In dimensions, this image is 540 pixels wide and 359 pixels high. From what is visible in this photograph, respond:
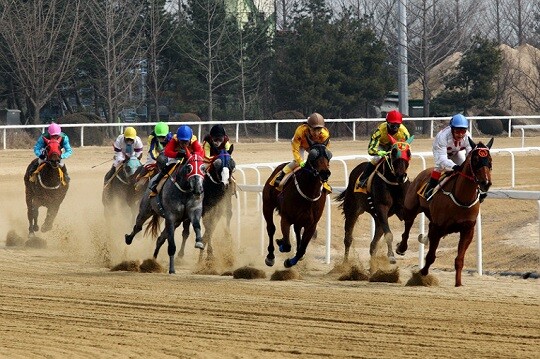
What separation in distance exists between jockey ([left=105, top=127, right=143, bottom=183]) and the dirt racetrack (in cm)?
80

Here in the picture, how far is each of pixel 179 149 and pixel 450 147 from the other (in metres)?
3.74

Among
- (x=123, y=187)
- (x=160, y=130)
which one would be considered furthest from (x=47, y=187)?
(x=160, y=130)

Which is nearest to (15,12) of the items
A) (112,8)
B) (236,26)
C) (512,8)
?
(112,8)

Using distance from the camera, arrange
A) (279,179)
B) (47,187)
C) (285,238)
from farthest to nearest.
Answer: (47,187)
(279,179)
(285,238)

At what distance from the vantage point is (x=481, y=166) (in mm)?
11703

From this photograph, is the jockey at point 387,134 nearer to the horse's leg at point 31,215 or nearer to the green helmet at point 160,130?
the green helmet at point 160,130

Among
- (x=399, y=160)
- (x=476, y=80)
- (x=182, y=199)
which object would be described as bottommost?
(x=182, y=199)

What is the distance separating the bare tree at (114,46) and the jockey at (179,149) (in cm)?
2578

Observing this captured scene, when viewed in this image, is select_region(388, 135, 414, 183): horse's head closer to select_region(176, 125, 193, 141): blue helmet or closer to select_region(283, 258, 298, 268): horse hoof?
select_region(283, 258, 298, 268): horse hoof

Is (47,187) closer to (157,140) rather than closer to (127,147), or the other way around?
(127,147)

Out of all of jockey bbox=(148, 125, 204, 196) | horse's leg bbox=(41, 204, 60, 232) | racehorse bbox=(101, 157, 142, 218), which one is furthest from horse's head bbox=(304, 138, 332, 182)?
horse's leg bbox=(41, 204, 60, 232)

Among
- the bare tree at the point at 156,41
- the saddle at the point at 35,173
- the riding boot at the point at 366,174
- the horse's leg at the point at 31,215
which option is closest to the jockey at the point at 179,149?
the riding boot at the point at 366,174

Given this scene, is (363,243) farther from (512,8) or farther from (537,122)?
(512,8)

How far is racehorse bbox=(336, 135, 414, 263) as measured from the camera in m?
14.3
